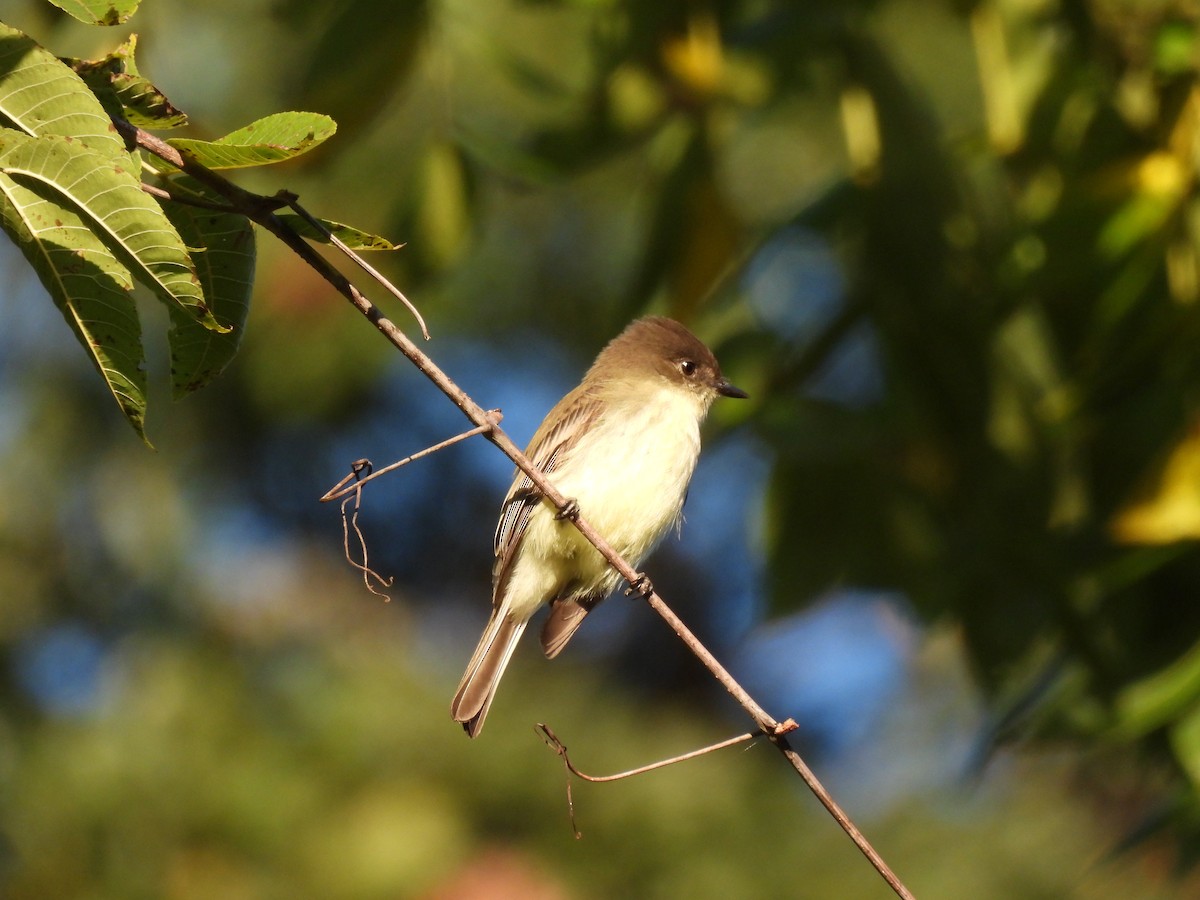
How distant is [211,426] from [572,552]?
492 cm

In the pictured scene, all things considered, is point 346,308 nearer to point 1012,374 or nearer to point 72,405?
point 72,405

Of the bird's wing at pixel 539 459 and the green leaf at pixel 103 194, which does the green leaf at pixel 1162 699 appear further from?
the green leaf at pixel 103 194

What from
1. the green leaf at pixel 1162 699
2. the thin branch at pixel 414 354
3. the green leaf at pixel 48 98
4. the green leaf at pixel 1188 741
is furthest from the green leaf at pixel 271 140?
the green leaf at pixel 1188 741

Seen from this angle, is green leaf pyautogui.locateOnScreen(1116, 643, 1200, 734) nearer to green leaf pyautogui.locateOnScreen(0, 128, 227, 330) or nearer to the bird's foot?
the bird's foot

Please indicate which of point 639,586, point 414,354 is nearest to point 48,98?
point 414,354

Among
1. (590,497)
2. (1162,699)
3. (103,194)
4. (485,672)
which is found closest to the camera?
(103,194)

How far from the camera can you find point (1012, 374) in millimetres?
2754

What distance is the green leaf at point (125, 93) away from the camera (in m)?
1.41

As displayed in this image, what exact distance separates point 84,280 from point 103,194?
0.12 metres

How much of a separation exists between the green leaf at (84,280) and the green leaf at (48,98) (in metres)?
0.06

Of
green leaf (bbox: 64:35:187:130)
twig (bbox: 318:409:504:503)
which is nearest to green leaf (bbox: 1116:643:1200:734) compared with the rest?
twig (bbox: 318:409:504:503)

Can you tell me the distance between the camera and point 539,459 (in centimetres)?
376

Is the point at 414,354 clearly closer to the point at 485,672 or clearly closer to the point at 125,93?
the point at 125,93

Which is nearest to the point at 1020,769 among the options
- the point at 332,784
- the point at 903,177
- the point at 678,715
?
the point at 678,715
